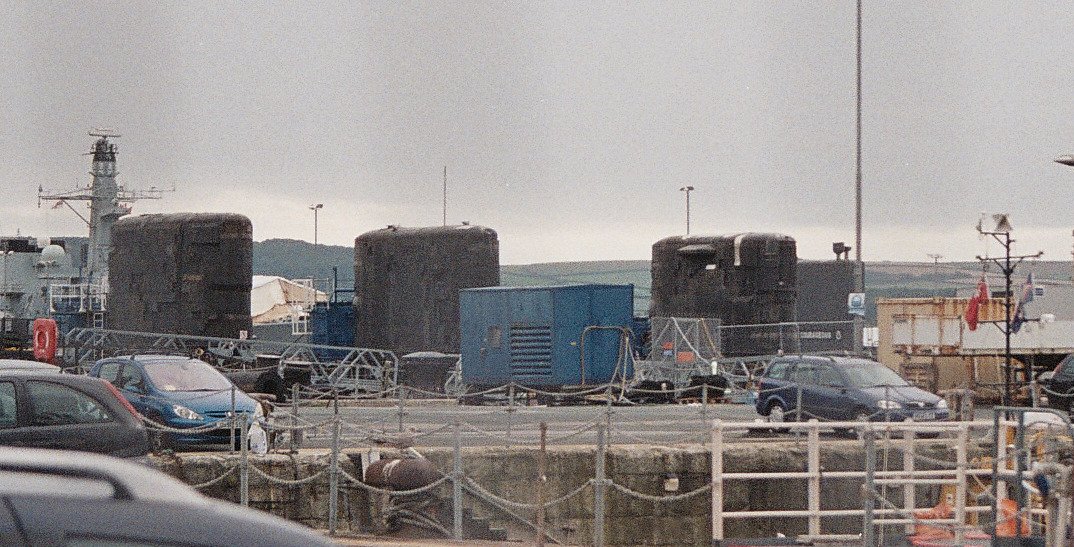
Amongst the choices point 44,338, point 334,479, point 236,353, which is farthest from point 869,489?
point 236,353

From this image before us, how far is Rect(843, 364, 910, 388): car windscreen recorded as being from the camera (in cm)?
2991

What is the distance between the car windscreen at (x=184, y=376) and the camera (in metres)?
24.8

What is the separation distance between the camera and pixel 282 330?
273 ft

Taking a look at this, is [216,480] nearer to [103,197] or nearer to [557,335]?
[557,335]

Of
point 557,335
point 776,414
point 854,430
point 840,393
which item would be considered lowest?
point 854,430

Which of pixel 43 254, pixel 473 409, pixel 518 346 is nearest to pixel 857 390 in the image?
pixel 473 409

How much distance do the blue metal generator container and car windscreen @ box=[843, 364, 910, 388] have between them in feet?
39.4

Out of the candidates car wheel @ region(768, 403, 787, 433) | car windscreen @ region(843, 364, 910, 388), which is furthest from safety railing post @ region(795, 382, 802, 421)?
car windscreen @ region(843, 364, 910, 388)

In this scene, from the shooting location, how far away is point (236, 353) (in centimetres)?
4628

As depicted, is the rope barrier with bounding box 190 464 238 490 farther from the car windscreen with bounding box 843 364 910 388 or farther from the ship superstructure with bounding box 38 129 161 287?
the ship superstructure with bounding box 38 129 161 287

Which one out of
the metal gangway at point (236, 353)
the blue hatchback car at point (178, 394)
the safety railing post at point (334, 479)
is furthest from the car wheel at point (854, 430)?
the metal gangway at point (236, 353)

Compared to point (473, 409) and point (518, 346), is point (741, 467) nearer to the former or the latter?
point (473, 409)

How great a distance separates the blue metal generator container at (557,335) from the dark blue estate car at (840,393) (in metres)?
10.9

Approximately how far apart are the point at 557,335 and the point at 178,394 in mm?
18913
